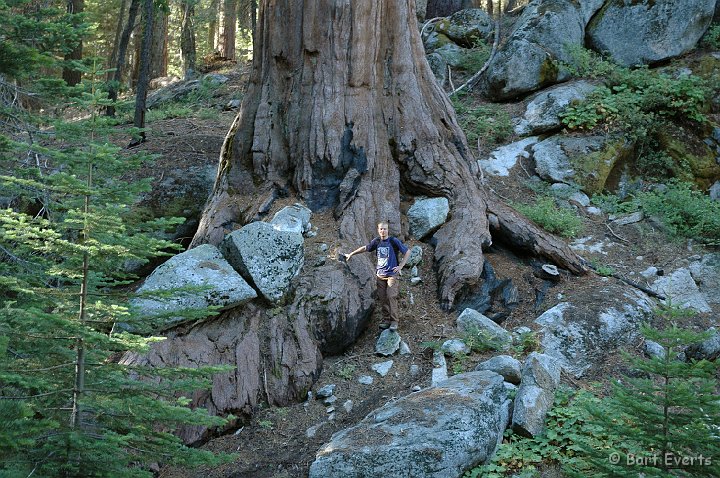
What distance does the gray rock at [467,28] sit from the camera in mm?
15758

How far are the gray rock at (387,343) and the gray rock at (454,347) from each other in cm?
55

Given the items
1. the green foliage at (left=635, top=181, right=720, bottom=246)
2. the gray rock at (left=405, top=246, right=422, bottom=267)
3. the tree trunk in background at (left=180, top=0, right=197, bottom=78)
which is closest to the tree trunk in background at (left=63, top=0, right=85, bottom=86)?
the tree trunk in background at (left=180, top=0, right=197, bottom=78)

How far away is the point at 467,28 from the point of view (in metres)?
15.9

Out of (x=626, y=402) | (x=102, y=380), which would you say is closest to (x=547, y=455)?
(x=626, y=402)

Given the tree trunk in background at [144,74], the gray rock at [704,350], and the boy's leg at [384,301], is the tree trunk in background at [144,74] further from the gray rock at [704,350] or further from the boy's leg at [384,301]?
the gray rock at [704,350]

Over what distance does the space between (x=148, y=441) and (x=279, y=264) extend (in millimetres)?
3179

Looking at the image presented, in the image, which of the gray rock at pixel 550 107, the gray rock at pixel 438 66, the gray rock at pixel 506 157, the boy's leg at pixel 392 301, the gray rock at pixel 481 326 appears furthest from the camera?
the gray rock at pixel 438 66

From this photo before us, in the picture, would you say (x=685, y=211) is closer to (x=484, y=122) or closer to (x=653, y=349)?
(x=653, y=349)

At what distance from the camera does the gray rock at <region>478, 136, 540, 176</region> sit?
38.5 ft

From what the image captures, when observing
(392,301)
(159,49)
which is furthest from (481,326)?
(159,49)

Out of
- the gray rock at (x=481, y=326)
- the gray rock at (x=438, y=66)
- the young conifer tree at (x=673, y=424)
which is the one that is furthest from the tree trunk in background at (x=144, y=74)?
the young conifer tree at (x=673, y=424)

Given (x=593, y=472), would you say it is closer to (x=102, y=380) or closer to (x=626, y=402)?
(x=626, y=402)

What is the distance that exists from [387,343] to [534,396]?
1.99 m

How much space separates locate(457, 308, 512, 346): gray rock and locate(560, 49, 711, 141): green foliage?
5724 mm
